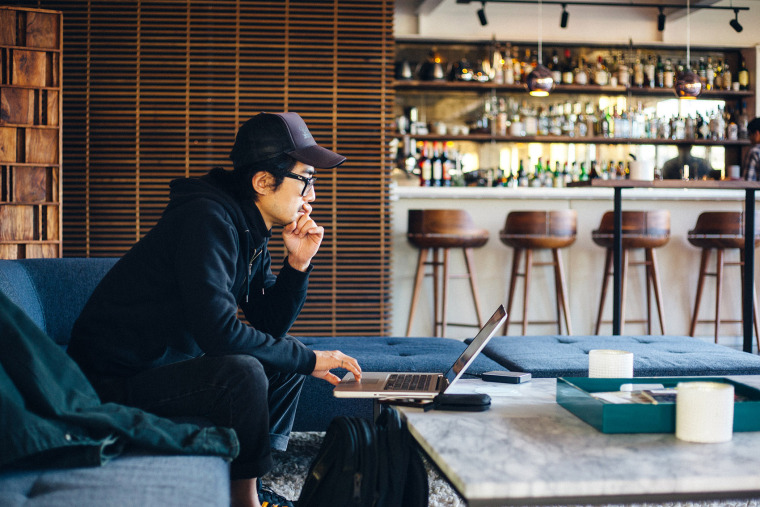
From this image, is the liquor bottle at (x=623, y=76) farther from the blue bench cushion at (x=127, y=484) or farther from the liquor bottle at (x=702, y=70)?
the blue bench cushion at (x=127, y=484)

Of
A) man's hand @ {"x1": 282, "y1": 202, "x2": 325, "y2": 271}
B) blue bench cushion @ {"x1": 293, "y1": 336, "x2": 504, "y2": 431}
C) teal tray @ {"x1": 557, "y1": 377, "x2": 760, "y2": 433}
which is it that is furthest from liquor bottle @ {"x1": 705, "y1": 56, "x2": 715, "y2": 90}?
teal tray @ {"x1": 557, "y1": 377, "x2": 760, "y2": 433}

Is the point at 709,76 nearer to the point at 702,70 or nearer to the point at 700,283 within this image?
the point at 702,70

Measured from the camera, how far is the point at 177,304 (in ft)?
6.03

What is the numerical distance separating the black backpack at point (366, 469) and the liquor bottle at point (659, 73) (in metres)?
7.27

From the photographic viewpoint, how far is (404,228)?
541 cm

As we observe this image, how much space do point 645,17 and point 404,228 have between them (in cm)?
436

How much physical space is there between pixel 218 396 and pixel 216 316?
0.19 meters

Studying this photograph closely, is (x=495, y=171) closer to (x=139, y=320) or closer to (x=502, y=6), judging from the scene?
(x=502, y=6)

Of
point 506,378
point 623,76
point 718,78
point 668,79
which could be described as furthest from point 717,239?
point 506,378

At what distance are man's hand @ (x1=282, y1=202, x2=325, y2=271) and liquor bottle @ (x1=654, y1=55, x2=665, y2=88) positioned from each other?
22.0ft

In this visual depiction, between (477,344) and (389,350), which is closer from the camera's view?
(477,344)

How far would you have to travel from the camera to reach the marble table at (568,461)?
1155mm

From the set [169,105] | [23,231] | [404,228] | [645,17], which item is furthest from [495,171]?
[23,231]

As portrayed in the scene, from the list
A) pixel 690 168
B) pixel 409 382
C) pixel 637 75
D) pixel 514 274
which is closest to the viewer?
pixel 409 382
